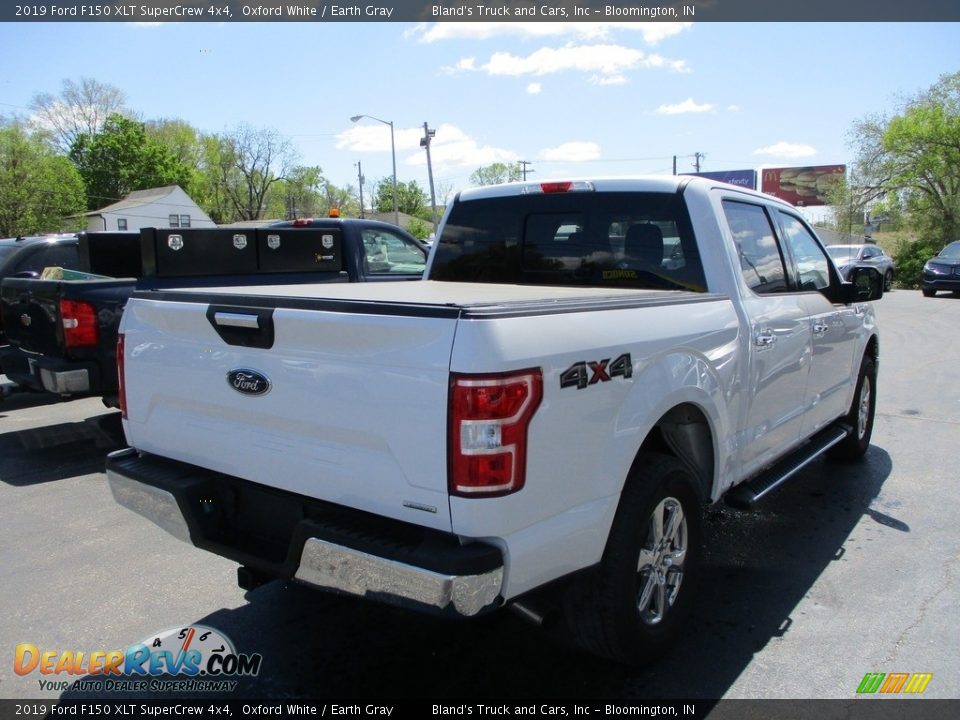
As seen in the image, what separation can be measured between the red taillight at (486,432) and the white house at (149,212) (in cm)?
6445

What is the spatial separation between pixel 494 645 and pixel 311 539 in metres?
1.22

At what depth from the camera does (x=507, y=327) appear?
2260mm

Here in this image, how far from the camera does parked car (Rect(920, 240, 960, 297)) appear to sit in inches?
849

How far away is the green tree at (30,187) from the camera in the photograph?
5166cm

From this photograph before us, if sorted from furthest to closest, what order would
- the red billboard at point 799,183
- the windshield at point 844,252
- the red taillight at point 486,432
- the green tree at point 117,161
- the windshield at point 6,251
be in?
the green tree at point 117,161 → the red billboard at point 799,183 → the windshield at point 844,252 → the windshield at point 6,251 → the red taillight at point 486,432

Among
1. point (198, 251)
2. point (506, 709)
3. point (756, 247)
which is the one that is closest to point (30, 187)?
point (198, 251)

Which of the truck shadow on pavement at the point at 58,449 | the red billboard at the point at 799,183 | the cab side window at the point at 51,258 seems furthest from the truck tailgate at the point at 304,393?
the red billboard at the point at 799,183

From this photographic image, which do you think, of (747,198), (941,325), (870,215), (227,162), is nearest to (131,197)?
(227,162)

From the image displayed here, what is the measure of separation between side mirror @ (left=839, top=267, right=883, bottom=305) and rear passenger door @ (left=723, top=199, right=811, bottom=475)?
29.4 inches

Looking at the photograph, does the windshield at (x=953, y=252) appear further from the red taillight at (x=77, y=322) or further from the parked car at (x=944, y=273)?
the red taillight at (x=77, y=322)

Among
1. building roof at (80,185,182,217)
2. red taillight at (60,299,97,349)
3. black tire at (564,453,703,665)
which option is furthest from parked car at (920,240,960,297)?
building roof at (80,185,182,217)

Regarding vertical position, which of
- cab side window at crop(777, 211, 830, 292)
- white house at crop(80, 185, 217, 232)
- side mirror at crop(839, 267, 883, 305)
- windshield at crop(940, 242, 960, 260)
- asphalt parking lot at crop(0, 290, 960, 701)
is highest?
white house at crop(80, 185, 217, 232)

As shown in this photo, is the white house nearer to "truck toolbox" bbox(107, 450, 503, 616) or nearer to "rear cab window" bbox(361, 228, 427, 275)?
"rear cab window" bbox(361, 228, 427, 275)

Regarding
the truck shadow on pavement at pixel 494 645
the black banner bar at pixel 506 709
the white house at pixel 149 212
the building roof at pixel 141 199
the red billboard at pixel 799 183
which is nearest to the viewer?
the black banner bar at pixel 506 709
